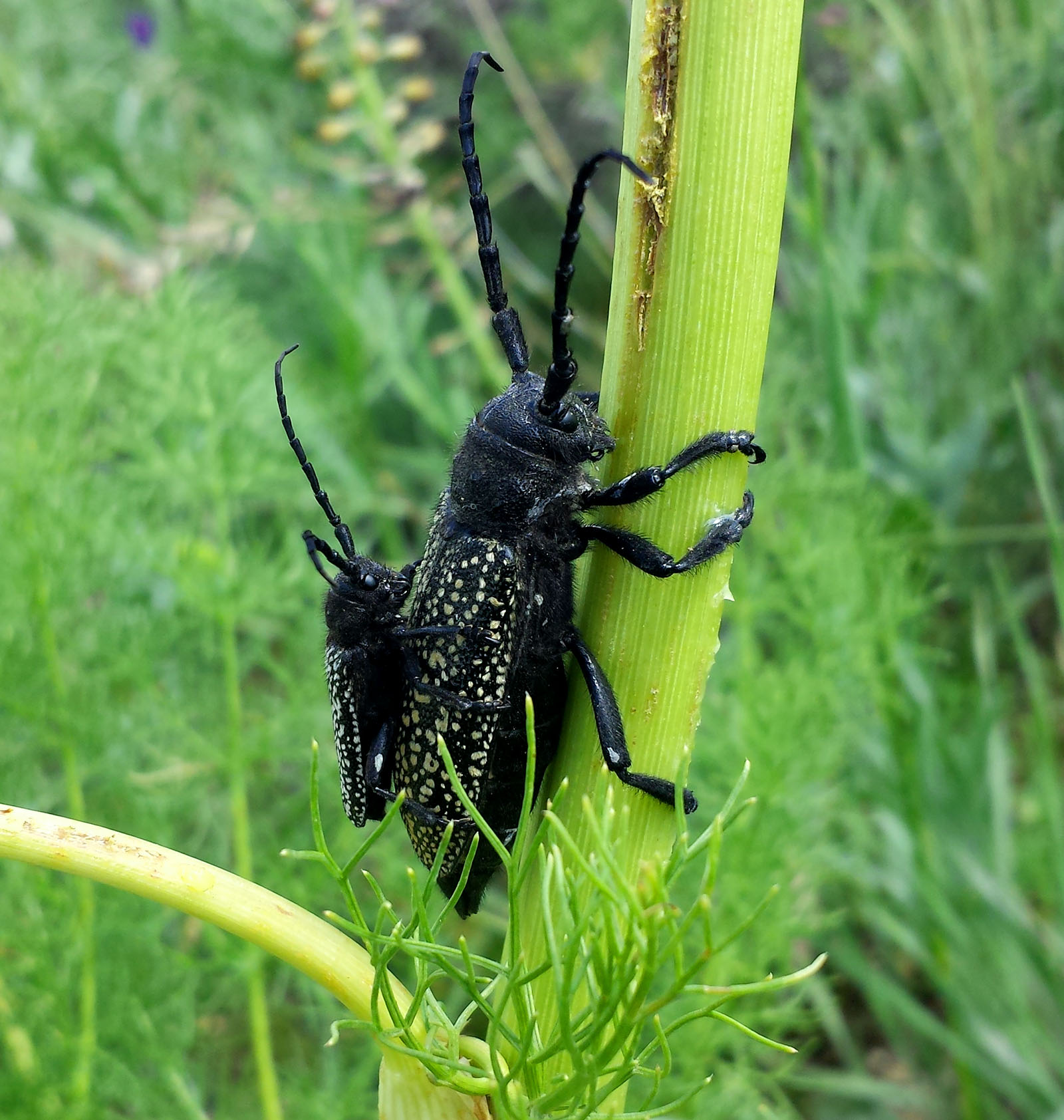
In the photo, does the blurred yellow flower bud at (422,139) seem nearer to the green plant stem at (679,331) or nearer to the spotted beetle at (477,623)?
the spotted beetle at (477,623)

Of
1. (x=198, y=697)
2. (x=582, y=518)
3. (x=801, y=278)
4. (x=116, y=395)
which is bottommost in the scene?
(x=198, y=697)

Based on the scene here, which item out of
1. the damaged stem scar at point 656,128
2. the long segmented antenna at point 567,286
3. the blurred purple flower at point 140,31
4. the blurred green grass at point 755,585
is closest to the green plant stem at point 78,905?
the blurred green grass at point 755,585

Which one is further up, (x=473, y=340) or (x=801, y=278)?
(x=801, y=278)

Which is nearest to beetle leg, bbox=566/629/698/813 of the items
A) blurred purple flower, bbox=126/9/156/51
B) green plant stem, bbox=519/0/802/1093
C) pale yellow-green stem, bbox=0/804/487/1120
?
green plant stem, bbox=519/0/802/1093

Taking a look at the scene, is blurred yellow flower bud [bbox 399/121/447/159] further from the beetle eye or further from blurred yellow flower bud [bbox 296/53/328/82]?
the beetle eye

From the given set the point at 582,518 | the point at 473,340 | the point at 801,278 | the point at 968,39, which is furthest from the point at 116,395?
the point at 968,39

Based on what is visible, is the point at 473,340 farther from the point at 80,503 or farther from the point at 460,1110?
the point at 460,1110
